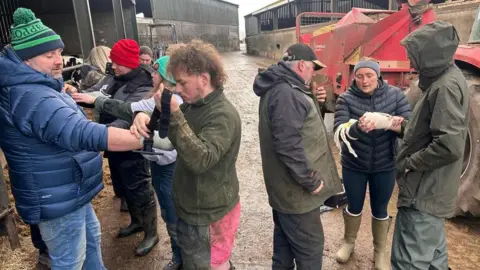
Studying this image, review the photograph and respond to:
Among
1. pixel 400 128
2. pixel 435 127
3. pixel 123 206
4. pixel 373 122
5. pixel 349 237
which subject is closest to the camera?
pixel 435 127

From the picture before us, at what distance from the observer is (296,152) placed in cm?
198

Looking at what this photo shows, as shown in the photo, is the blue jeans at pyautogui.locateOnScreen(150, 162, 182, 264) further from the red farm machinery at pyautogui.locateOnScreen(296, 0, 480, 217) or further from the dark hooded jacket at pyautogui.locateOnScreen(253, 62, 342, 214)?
the red farm machinery at pyautogui.locateOnScreen(296, 0, 480, 217)

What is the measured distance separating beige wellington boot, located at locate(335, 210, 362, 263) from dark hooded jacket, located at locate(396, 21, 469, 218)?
0.81 metres

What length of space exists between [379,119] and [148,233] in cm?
217

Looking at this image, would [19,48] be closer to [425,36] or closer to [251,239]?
[425,36]

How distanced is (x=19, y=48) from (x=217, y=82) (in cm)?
99

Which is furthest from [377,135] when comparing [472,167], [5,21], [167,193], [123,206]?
[5,21]

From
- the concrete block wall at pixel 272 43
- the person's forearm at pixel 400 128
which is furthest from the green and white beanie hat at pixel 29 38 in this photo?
the concrete block wall at pixel 272 43

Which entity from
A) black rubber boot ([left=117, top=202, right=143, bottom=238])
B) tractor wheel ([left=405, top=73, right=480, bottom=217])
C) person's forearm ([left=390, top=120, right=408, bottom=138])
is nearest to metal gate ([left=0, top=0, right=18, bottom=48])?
black rubber boot ([left=117, top=202, right=143, bottom=238])

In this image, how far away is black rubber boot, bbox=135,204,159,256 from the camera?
302cm

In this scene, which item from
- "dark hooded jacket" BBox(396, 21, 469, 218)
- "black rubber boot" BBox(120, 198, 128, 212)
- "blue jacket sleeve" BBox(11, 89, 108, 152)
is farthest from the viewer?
"black rubber boot" BBox(120, 198, 128, 212)

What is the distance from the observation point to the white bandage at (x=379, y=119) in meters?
2.25

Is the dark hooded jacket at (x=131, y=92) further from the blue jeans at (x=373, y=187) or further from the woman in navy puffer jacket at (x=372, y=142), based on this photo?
the blue jeans at (x=373, y=187)

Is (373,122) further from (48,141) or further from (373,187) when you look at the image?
(48,141)
